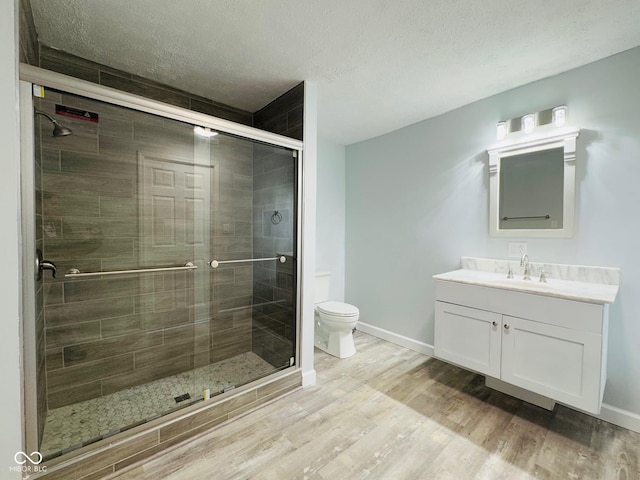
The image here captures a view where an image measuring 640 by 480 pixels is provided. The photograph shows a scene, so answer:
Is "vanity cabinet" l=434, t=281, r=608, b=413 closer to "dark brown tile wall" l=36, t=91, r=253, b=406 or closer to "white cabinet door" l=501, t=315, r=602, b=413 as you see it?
"white cabinet door" l=501, t=315, r=602, b=413

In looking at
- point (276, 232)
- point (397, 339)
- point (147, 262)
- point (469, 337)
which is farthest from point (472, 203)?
point (147, 262)

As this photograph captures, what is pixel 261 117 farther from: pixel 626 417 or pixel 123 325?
pixel 626 417

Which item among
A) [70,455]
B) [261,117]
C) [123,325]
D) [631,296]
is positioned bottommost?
[70,455]

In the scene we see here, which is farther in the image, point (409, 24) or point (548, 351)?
point (548, 351)

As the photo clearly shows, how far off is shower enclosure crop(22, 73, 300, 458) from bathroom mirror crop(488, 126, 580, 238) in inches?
66.5

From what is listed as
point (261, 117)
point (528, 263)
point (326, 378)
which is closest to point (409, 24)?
point (261, 117)

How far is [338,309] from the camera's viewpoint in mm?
2678

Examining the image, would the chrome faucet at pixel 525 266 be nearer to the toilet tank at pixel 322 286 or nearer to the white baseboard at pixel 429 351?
the white baseboard at pixel 429 351

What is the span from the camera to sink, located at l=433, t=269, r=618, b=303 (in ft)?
5.00

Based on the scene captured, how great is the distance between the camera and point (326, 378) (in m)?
2.28

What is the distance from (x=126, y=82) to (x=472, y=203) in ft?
9.72

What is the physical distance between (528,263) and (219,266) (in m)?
2.48

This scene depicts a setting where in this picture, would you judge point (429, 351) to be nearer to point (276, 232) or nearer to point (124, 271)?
point (276, 232)

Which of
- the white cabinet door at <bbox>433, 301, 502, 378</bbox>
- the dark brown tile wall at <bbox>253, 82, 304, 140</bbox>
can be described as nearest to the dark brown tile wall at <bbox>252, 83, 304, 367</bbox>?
the dark brown tile wall at <bbox>253, 82, 304, 140</bbox>
